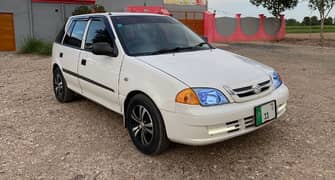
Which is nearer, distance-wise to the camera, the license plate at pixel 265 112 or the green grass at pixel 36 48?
the license plate at pixel 265 112

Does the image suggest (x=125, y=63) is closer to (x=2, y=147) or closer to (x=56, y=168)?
(x=56, y=168)

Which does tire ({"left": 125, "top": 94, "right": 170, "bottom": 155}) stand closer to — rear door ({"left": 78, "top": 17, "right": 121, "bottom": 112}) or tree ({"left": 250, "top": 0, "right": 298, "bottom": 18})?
rear door ({"left": 78, "top": 17, "right": 121, "bottom": 112})

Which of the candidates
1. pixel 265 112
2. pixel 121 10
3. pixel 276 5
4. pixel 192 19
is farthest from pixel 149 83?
pixel 276 5

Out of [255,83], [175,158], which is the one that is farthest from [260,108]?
[175,158]

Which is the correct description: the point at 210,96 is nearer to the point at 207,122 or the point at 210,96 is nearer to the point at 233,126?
the point at 207,122

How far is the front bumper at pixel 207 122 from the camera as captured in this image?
2990 mm

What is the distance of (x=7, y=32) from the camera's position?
1720 cm

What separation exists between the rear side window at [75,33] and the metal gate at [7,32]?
45.1 ft

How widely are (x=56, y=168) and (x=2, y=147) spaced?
99cm

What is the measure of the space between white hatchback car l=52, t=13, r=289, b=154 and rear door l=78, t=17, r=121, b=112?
0.04ft

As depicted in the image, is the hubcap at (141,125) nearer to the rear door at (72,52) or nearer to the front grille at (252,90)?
the front grille at (252,90)

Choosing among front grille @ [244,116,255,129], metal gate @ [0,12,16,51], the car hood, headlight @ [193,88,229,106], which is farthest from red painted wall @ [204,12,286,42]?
headlight @ [193,88,229,106]

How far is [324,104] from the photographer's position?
5.35m

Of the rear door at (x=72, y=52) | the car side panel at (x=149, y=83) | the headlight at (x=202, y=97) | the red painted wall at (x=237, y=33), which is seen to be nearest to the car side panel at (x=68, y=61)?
the rear door at (x=72, y=52)
